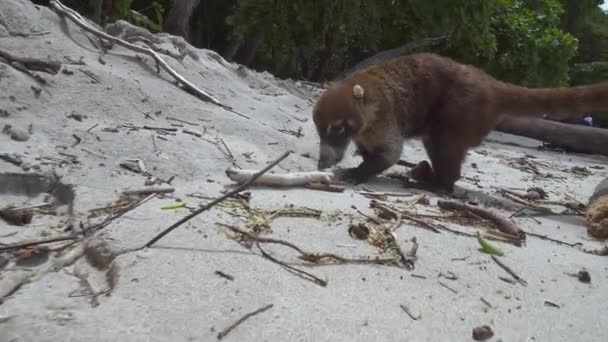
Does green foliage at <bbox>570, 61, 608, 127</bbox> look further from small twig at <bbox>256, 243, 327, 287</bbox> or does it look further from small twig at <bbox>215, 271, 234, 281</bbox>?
small twig at <bbox>215, 271, 234, 281</bbox>

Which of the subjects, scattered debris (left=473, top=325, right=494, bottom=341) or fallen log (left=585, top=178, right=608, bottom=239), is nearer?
scattered debris (left=473, top=325, right=494, bottom=341)

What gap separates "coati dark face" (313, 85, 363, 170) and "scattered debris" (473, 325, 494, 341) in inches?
119

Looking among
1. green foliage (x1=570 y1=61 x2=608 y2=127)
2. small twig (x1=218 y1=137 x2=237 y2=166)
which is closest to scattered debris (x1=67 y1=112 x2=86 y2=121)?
small twig (x1=218 y1=137 x2=237 y2=166)

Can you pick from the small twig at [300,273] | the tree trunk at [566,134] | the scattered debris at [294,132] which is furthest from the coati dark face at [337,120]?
the tree trunk at [566,134]

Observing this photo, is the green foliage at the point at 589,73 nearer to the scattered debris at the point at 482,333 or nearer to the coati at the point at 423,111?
the coati at the point at 423,111

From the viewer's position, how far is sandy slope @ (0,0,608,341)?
1981 millimetres

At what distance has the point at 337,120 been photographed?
5098mm

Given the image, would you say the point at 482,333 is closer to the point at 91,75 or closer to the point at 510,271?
the point at 510,271

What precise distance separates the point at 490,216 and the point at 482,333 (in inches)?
65.8

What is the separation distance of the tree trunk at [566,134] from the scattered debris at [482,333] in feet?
22.2

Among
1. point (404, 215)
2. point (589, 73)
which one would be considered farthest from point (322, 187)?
point (589, 73)

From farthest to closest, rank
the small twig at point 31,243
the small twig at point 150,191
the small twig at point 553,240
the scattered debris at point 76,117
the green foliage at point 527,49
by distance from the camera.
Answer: the green foliage at point 527,49
the scattered debris at point 76,117
the small twig at point 553,240
the small twig at point 150,191
the small twig at point 31,243

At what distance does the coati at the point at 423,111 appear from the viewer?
5.08m

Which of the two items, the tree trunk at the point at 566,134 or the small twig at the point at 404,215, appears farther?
the tree trunk at the point at 566,134
